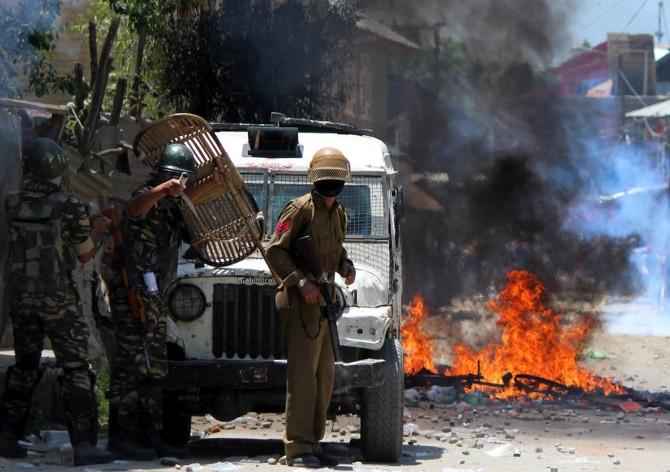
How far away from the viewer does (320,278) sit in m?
8.62

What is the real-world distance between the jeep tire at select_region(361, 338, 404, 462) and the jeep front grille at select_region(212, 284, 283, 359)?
0.68 m

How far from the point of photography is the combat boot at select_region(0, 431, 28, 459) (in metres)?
8.37

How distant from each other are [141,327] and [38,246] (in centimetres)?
83

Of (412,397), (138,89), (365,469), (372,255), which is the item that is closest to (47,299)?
(365,469)

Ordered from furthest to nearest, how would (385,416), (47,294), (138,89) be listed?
1. (138,89)
2. (385,416)
3. (47,294)

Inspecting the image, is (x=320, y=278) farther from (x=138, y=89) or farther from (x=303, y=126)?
(x=138, y=89)

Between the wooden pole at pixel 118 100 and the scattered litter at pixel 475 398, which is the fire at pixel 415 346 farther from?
the wooden pole at pixel 118 100

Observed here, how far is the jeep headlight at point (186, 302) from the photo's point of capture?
913 cm

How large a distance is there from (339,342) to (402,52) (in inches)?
1317

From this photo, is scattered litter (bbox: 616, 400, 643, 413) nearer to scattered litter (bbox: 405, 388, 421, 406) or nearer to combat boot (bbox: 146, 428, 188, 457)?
scattered litter (bbox: 405, 388, 421, 406)

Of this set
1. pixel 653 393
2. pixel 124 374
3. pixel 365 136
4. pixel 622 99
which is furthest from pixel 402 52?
pixel 124 374

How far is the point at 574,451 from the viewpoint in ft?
33.4

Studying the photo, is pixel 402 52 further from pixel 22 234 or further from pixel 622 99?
pixel 22 234

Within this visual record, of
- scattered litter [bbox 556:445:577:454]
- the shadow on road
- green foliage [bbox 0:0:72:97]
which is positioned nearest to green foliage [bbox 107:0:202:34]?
green foliage [bbox 0:0:72:97]
